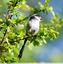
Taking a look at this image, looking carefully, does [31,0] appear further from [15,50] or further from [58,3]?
[15,50]

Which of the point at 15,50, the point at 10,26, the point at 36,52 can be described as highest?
the point at 10,26

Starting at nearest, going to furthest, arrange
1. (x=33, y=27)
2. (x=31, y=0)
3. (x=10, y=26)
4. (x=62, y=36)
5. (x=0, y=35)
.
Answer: (x=10, y=26) < (x=0, y=35) < (x=33, y=27) < (x=31, y=0) < (x=62, y=36)

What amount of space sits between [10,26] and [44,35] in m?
0.25

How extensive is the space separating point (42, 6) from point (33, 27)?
0.64m

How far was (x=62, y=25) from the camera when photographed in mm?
2775

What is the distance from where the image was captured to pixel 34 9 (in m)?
2.72

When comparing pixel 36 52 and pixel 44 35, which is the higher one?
pixel 44 35

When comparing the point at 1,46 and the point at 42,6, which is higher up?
the point at 42,6

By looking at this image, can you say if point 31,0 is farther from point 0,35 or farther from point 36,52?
point 0,35

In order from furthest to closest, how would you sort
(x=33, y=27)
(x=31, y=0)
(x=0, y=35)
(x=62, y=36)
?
(x=62, y=36), (x=31, y=0), (x=33, y=27), (x=0, y=35)

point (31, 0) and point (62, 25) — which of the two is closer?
point (62, 25)

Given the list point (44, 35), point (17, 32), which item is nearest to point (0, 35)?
point (17, 32)

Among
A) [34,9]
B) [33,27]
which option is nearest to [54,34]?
[34,9]

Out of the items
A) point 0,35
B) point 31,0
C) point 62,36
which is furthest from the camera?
point 62,36
